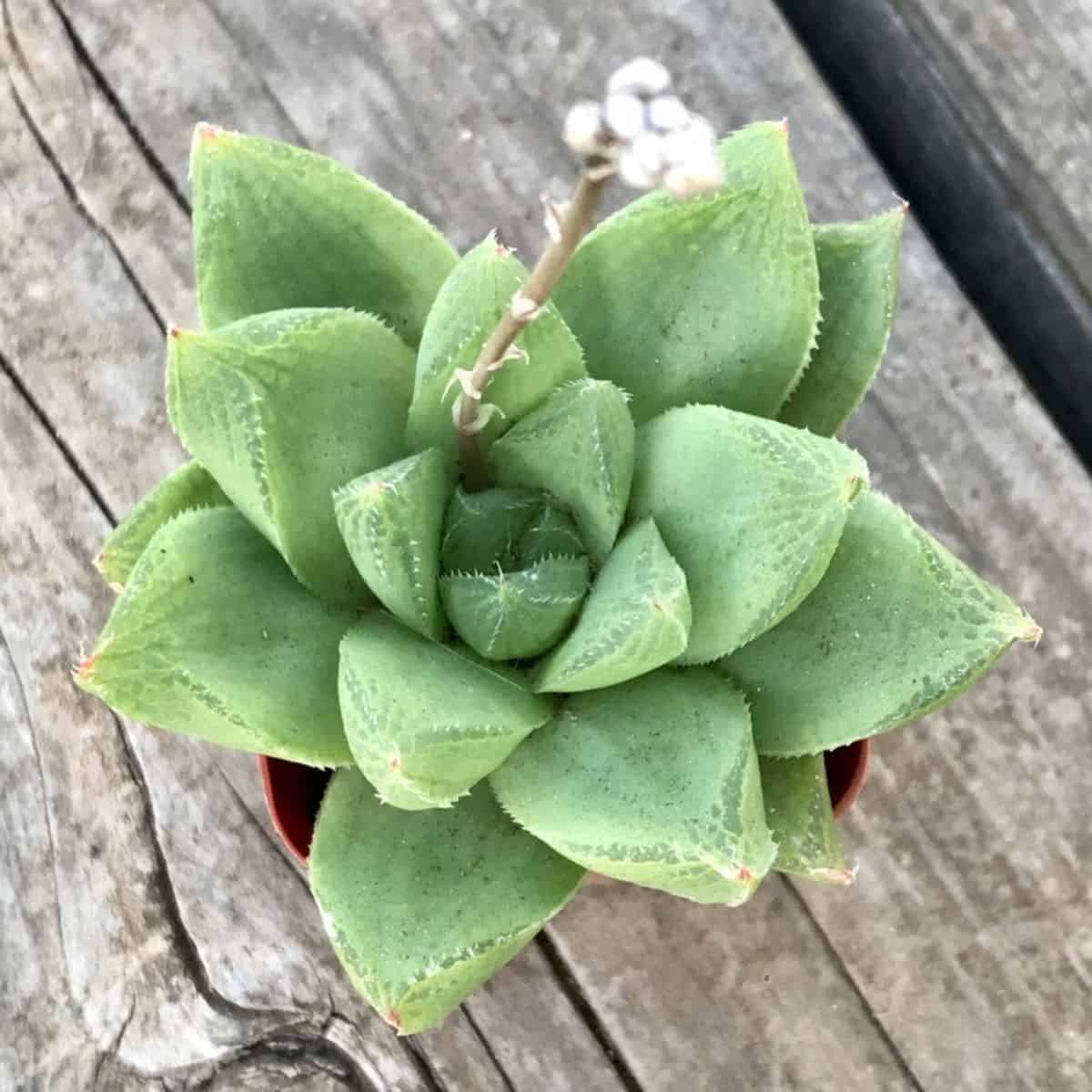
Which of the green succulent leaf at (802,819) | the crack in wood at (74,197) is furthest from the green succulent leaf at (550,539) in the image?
the crack in wood at (74,197)

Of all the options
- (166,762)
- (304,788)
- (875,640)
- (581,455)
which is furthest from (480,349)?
(166,762)

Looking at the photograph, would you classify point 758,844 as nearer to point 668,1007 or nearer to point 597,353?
point 597,353

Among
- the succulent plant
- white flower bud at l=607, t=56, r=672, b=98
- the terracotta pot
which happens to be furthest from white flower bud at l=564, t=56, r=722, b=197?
the terracotta pot

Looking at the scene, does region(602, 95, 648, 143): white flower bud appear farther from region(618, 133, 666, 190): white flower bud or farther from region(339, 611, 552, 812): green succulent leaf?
region(339, 611, 552, 812): green succulent leaf

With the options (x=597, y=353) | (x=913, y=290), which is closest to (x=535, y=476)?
(x=597, y=353)

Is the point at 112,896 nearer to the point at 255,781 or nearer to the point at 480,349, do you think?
the point at 255,781

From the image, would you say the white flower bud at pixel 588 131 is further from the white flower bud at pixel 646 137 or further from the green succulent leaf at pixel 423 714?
the green succulent leaf at pixel 423 714

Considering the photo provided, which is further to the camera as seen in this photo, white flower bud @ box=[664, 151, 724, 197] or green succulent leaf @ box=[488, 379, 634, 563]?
green succulent leaf @ box=[488, 379, 634, 563]
